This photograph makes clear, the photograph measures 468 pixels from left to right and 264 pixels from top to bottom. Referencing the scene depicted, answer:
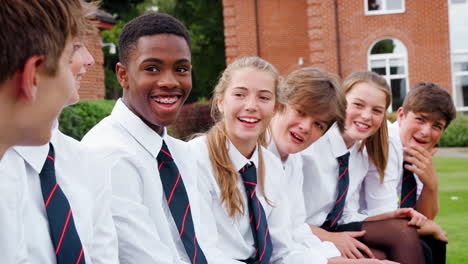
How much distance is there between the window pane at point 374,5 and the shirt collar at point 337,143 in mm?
19558

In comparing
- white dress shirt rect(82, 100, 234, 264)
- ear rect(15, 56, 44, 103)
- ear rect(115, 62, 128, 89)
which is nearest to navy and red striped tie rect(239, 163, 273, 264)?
white dress shirt rect(82, 100, 234, 264)

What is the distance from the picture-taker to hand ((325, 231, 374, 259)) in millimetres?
3477

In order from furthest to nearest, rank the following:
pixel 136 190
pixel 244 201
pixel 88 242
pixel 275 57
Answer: pixel 275 57 < pixel 244 201 < pixel 136 190 < pixel 88 242

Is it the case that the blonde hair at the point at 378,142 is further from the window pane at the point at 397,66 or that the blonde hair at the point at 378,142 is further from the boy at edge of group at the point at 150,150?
the window pane at the point at 397,66

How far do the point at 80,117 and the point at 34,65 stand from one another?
7.90 meters

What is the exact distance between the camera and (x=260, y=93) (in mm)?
3137

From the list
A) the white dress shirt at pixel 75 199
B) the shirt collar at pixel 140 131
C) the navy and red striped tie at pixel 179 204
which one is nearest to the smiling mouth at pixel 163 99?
the shirt collar at pixel 140 131

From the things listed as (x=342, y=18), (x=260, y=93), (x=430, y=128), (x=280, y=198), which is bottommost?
(x=280, y=198)

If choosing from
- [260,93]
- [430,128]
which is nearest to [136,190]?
[260,93]

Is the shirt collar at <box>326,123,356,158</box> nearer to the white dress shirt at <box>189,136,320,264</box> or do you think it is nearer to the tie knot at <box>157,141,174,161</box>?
the white dress shirt at <box>189,136,320,264</box>

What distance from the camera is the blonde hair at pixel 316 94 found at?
11.3 feet

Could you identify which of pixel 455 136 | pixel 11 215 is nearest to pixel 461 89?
pixel 455 136

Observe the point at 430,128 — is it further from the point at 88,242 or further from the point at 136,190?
the point at 88,242

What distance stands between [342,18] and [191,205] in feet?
67.1
